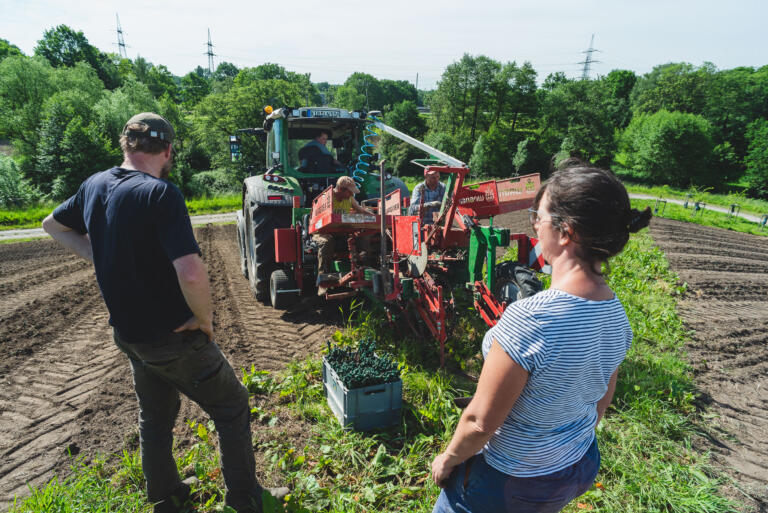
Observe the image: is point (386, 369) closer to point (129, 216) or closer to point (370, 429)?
point (370, 429)

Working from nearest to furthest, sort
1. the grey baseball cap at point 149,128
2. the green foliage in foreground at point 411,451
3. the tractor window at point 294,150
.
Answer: the grey baseball cap at point 149,128
the green foliage in foreground at point 411,451
the tractor window at point 294,150

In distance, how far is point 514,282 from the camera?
341 centimetres

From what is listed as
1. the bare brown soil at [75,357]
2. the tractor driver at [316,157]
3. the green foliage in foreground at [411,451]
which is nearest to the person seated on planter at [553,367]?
the green foliage in foreground at [411,451]

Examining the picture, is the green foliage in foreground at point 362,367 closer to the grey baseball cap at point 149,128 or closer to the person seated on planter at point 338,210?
the person seated on planter at point 338,210

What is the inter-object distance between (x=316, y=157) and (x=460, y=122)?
31.4m

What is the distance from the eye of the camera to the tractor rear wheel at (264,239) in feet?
17.2

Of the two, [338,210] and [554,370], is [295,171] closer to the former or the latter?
[338,210]

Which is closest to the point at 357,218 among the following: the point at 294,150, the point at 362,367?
the point at 362,367

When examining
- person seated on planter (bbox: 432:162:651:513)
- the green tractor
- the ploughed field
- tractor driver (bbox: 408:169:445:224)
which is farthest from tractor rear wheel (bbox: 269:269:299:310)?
person seated on planter (bbox: 432:162:651:513)

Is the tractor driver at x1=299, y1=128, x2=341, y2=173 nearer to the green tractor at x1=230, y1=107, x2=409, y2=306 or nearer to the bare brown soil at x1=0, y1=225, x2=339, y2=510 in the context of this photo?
the green tractor at x1=230, y1=107, x2=409, y2=306

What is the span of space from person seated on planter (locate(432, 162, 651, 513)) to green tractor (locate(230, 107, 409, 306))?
4131 mm

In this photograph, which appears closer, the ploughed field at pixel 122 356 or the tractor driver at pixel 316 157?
the ploughed field at pixel 122 356

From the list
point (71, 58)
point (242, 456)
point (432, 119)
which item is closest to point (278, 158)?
point (242, 456)

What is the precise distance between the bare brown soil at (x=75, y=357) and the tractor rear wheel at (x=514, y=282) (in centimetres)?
191
